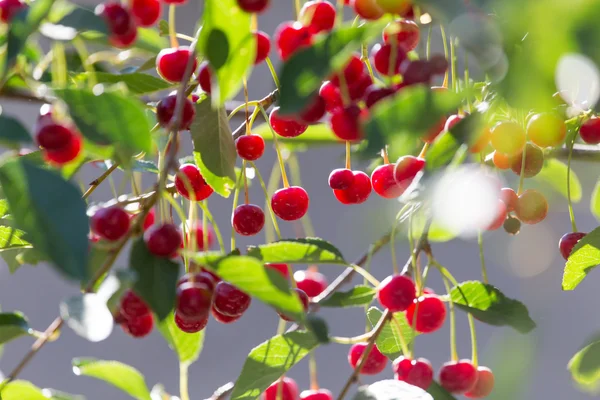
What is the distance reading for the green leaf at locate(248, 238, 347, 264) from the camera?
44cm

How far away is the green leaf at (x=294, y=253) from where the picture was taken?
0.44 meters

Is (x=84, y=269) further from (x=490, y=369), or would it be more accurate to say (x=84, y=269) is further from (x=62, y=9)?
(x=490, y=369)

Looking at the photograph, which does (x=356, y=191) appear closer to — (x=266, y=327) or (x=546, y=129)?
(x=546, y=129)

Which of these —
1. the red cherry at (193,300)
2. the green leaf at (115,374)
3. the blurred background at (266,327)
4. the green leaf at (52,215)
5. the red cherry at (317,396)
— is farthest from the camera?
the blurred background at (266,327)

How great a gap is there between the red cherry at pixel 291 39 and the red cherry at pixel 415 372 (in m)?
0.22

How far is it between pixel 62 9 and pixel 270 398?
0.36 m

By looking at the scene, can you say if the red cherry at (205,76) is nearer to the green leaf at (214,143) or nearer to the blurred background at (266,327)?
the green leaf at (214,143)

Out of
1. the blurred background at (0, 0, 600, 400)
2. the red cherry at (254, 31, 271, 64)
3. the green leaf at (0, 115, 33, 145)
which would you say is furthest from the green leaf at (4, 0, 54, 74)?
the blurred background at (0, 0, 600, 400)

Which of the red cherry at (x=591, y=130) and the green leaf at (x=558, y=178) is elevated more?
the red cherry at (x=591, y=130)

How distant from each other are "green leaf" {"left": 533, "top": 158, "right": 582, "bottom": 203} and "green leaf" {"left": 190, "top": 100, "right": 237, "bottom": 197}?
441mm

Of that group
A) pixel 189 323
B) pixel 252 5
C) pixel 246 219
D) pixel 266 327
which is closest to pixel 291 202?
pixel 246 219

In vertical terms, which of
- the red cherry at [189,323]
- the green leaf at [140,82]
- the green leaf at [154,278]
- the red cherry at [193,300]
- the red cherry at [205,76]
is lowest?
the red cherry at [189,323]

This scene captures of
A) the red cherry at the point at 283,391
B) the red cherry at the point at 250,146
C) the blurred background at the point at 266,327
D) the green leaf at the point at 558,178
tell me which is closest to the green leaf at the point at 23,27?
the red cherry at the point at 250,146

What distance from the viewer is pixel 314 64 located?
317mm
